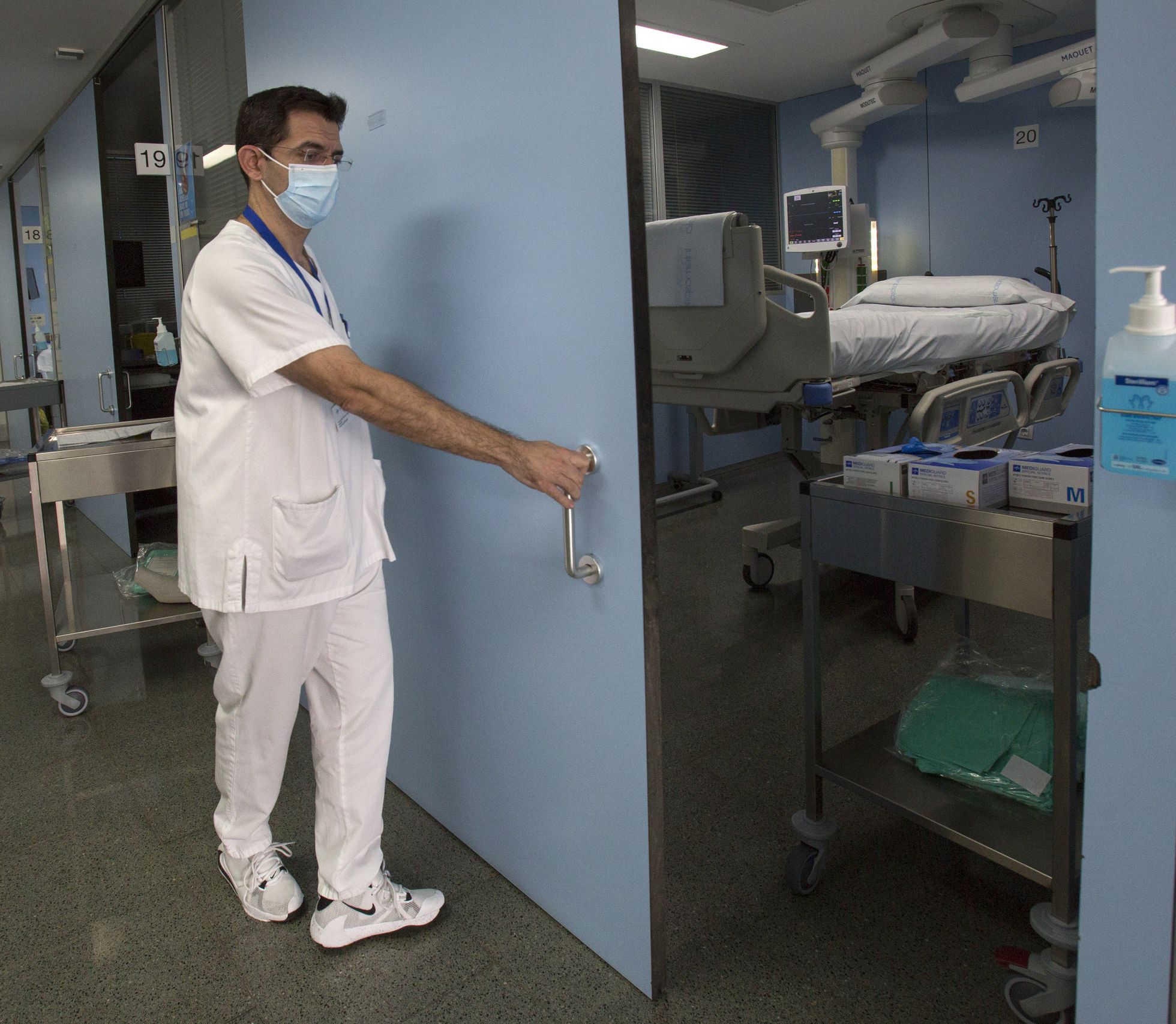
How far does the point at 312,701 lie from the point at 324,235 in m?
1.16

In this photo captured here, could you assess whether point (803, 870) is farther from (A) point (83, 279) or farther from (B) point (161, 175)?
(A) point (83, 279)

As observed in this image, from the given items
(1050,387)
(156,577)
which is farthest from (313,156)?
(1050,387)

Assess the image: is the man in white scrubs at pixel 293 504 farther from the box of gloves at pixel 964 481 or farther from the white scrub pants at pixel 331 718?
the box of gloves at pixel 964 481

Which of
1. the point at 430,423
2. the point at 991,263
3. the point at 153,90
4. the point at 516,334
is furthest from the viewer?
the point at 991,263

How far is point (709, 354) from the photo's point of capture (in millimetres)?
3756

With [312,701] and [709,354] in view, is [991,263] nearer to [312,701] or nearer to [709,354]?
[709,354]

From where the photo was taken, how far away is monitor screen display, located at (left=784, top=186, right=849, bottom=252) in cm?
532

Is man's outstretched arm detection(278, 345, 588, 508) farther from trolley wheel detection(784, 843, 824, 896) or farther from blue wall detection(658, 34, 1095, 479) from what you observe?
blue wall detection(658, 34, 1095, 479)

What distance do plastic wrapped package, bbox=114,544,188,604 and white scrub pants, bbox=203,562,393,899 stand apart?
1540 mm

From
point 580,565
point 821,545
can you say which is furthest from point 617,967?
point 821,545

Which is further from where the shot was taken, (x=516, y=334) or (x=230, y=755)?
(x=230, y=755)

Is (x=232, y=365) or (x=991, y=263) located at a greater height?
(x=991, y=263)

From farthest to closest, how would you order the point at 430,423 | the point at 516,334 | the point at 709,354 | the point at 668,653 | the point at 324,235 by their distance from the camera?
the point at 709,354
the point at 668,653
the point at 324,235
the point at 516,334
the point at 430,423

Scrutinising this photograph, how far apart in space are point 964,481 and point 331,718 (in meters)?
1.28
